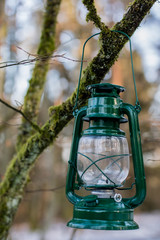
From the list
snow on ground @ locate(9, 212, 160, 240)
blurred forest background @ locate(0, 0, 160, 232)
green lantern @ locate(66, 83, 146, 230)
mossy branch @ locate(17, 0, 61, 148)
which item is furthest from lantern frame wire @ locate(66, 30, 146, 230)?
snow on ground @ locate(9, 212, 160, 240)

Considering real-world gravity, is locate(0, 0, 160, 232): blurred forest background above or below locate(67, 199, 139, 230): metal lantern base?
above

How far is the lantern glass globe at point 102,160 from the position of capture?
1.40m

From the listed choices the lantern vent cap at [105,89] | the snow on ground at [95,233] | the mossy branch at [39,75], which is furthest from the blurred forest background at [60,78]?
the lantern vent cap at [105,89]

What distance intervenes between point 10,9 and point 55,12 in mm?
4217

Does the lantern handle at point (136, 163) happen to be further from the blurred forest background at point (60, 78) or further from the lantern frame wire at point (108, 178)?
the blurred forest background at point (60, 78)

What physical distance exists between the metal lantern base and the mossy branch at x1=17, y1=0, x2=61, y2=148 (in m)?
1.52

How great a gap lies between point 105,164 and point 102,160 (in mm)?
27

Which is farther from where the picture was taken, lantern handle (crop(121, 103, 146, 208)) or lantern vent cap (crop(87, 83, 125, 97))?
lantern vent cap (crop(87, 83, 125, 97))

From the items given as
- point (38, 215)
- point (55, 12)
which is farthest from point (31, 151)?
point (38, 215)

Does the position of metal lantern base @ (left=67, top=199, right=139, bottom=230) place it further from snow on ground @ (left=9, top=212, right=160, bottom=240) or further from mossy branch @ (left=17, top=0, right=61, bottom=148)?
snow on ground @ (left=9, top=212, right=160, bottom=240)

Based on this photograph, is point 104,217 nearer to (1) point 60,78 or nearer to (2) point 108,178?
(2) point 108,178

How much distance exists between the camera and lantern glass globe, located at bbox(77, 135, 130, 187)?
4.60ft

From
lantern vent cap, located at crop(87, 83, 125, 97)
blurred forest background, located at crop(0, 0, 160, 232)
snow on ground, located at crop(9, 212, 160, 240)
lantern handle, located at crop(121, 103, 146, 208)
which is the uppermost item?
blurred forest background, located at crop(0, 0, 160, 232)

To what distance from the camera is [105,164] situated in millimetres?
1432
